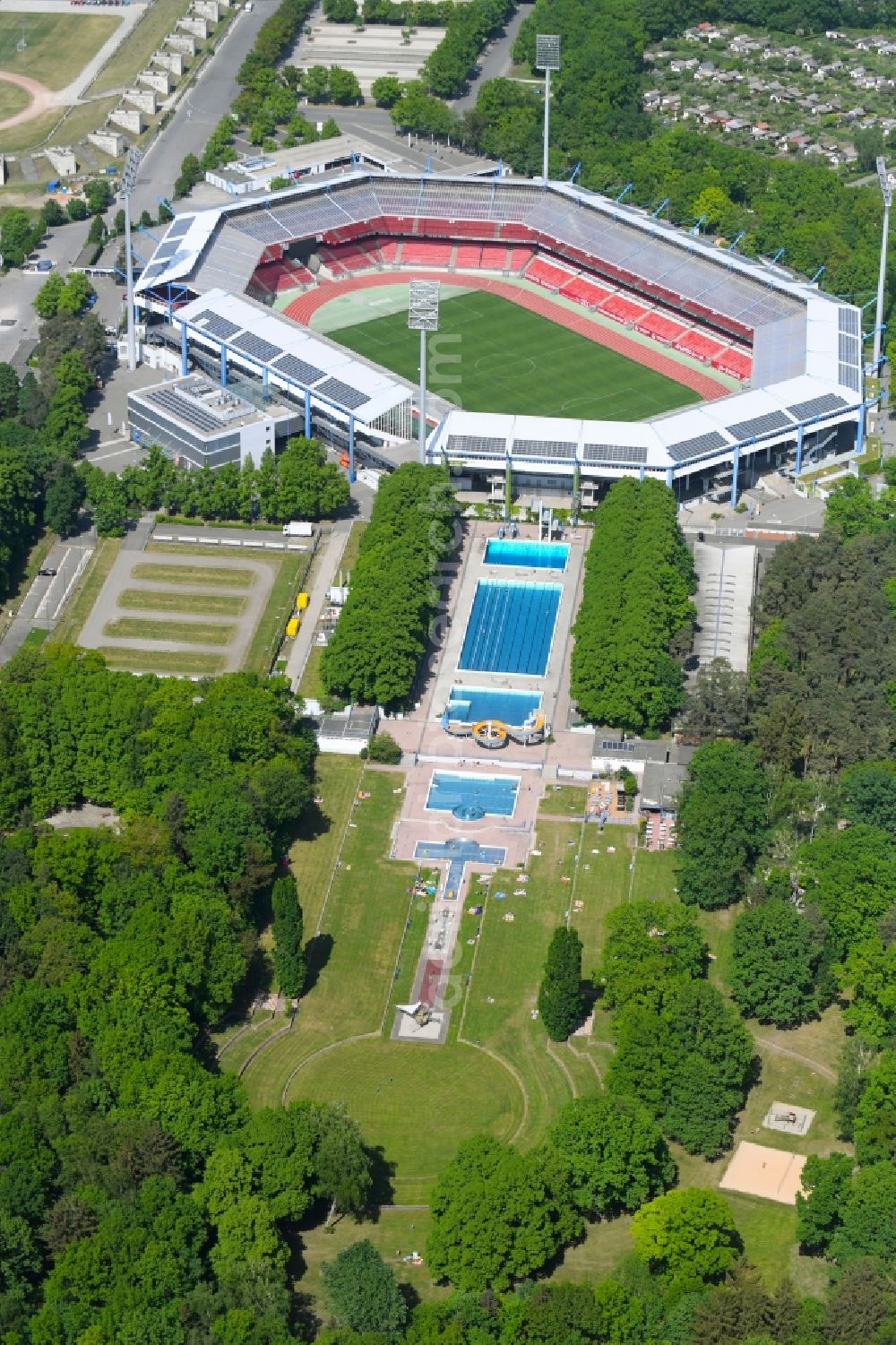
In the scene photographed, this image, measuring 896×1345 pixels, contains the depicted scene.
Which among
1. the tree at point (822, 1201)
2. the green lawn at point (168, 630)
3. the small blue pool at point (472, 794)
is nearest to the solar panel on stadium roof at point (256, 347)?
the green lawn at point (168, 630)

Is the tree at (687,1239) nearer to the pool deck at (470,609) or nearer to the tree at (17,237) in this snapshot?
the pool deck at (470,609)

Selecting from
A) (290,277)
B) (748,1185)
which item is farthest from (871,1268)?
(290,277)

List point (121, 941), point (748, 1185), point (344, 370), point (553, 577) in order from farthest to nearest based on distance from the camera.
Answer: point (344, 370), point (553, 577), point (121, 941), point (748, 1185)

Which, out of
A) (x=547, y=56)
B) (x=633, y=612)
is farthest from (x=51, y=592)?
(x=547, y=56)

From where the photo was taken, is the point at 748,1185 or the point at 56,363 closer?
the point at 748,1185

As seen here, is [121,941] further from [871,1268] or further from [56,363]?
[56,363]

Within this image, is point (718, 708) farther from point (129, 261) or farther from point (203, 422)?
point (129, 261)

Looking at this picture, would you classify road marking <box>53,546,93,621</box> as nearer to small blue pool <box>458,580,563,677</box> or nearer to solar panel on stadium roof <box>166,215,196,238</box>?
small blue pool <box>458,580,563,677</box>
